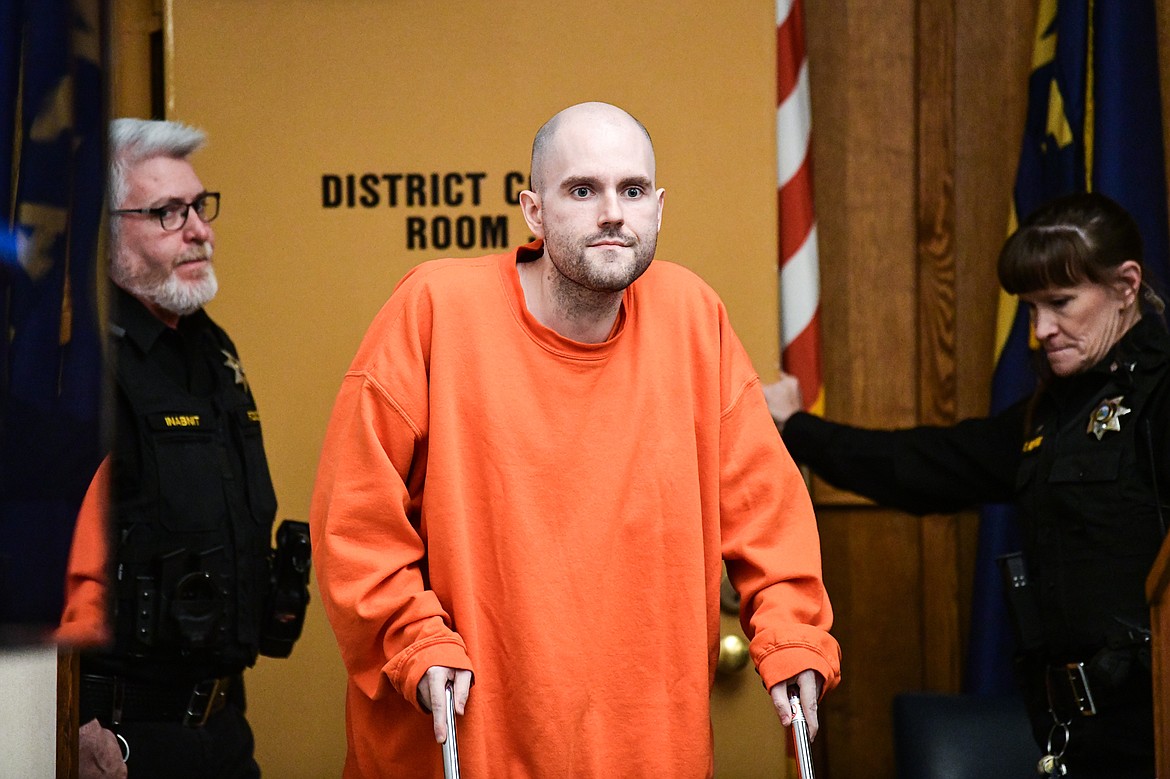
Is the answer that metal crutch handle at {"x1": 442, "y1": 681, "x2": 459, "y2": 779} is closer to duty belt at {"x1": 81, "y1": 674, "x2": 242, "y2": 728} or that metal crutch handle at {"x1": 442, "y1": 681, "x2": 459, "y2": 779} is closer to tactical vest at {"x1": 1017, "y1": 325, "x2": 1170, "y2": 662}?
duty belt at {"x1": 81, "y1": 674, "x2": 242, "y2": 728}

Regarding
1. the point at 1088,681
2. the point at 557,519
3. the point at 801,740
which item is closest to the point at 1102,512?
the point at 1088,681

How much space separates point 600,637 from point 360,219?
1708mm

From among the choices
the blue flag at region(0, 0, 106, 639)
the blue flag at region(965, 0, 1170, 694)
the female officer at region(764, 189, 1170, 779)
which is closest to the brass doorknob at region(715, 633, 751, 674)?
the blue flag at region(965, 0, 1170, 694)

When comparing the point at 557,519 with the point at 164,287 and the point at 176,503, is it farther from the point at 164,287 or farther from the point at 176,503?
the point at 164,287

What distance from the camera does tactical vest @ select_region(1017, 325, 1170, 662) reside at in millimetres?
2781

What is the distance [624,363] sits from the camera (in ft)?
7.70

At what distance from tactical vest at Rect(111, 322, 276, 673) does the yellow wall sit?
2.02 feet

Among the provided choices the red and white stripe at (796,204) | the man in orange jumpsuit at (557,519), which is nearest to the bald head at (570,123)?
the man in orange jumpsuit at (557,519)

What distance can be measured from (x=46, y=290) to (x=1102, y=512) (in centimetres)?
201

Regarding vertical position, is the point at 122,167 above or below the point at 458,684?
above

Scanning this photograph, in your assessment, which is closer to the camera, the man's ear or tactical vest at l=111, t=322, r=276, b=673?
the man's ear

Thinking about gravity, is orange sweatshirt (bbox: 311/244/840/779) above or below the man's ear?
below

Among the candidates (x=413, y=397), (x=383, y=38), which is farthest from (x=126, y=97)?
(x=413, y=397)

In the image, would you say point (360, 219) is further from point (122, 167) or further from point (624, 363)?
point (624, 363)
